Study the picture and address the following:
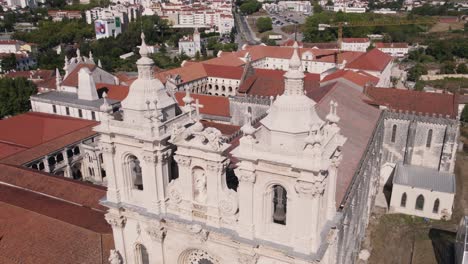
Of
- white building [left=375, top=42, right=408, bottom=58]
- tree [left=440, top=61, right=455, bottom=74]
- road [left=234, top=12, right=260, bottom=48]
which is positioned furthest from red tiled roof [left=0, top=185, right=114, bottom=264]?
road [left=234, top=12, right=260, bottom=48]

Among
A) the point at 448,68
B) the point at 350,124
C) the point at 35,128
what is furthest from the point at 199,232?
the point at 448,68

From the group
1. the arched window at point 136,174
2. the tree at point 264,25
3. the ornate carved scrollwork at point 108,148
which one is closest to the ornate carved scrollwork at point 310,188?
the arched window at point 136,174

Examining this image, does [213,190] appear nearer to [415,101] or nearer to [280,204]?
[280,204]

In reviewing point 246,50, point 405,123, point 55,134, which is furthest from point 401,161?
point 246,50

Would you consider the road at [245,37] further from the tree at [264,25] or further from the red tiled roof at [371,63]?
the red tiled roof at [371,63]

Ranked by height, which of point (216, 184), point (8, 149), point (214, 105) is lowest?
point (214, 105)
